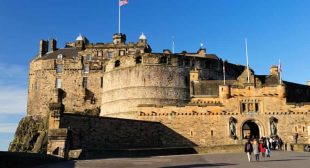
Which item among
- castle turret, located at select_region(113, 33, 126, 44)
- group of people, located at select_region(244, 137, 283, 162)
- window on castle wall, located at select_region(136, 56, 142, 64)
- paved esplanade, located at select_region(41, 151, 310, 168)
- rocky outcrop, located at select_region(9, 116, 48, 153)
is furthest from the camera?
castle turret, located at select_region(113, 33, 126, 44)

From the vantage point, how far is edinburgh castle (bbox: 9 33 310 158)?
2822cm

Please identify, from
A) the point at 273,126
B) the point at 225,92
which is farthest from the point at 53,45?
the point at 273,126

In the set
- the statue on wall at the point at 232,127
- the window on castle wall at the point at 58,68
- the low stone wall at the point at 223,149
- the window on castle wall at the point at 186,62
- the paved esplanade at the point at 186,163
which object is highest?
the window on castle wall at the point at 58,68

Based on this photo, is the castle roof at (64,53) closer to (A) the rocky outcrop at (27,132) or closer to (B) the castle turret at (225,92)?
(A) the rocky outcrop at (27,132)

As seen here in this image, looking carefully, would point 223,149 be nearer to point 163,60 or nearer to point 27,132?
point 163,60

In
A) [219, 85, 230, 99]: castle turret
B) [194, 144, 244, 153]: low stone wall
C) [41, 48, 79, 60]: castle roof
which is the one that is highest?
[41, 48, 79, 60]: castle roof

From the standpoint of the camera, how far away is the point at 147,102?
141ft

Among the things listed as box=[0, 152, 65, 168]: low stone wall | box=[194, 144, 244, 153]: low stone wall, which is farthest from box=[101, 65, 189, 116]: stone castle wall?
box=[0, 152, 65, 168]: low stone wall

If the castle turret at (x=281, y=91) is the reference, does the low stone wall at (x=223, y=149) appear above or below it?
below

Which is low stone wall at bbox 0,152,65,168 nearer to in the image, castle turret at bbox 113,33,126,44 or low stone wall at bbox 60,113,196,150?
low stone wall at bbox 60,113,196,150

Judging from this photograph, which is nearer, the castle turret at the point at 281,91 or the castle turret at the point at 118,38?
the castle turret at the point at 281,91

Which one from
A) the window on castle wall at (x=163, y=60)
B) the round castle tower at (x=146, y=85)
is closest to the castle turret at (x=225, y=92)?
the round castle tower at (x=146, y=85)

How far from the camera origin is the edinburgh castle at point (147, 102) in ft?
92.6

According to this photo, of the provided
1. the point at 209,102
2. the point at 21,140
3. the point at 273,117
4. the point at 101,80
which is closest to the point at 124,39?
the point at 101,80
